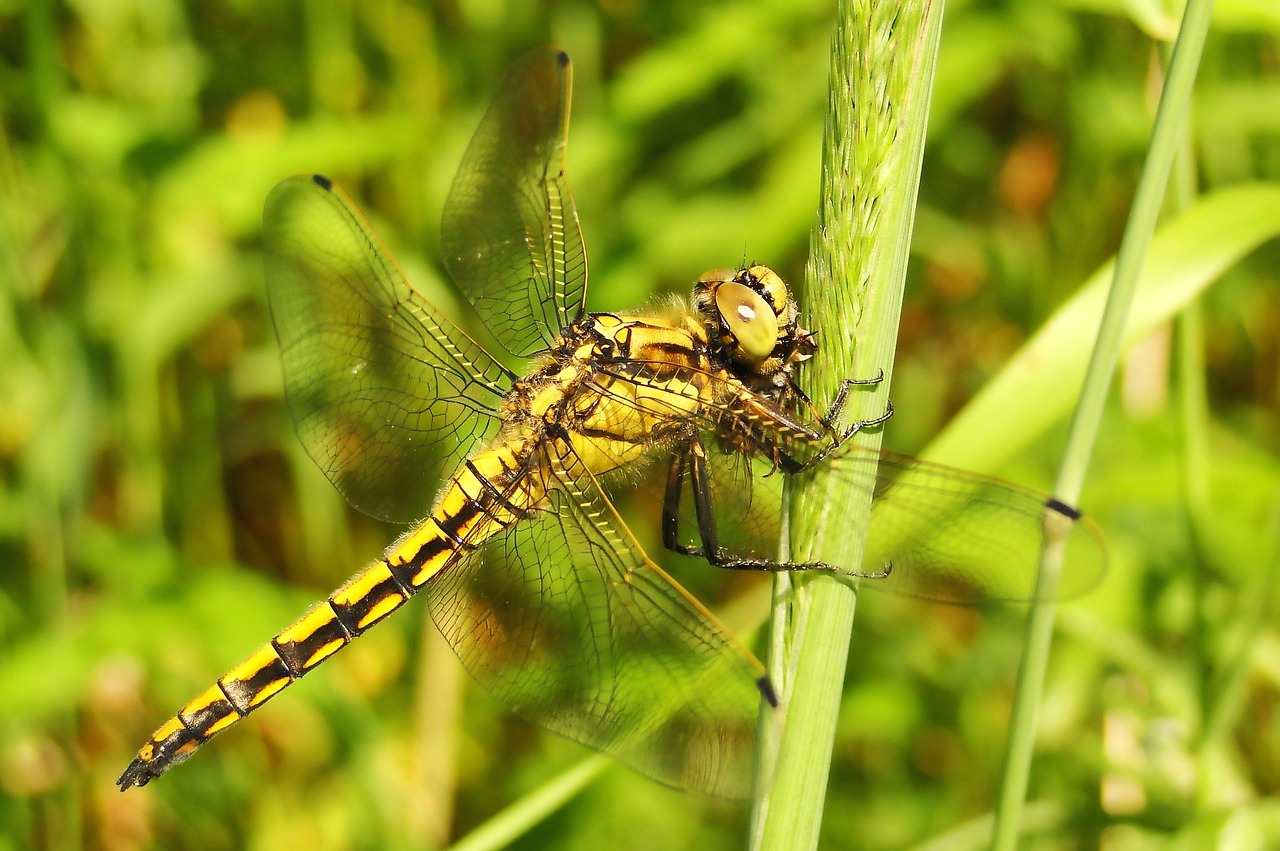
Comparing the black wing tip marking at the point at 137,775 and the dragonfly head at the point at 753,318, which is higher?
the dragonfly head at the point at 753,318

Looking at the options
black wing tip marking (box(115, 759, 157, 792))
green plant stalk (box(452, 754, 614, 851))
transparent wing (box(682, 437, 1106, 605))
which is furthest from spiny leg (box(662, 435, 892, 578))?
black wing tip marking (box(115, 759, 157, 792))

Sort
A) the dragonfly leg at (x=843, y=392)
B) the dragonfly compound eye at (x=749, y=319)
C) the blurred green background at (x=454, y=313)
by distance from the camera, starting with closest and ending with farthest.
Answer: the dragonfly leg at (x=843, y=392) → the dragonfly compound eye at (x=749, y=319) → the blurred green background at (x=454, y=313)

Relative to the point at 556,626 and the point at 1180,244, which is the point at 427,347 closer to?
the point at 556,626

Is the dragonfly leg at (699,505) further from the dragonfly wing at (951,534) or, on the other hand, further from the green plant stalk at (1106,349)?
the green plant stalk at (1106,349)

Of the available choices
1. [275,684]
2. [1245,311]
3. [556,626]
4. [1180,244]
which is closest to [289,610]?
[275,684]

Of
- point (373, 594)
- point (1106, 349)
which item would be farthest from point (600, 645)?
point (1106, 349)

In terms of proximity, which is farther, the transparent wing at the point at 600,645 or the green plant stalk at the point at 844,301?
the transparent wing at the point at 600,645

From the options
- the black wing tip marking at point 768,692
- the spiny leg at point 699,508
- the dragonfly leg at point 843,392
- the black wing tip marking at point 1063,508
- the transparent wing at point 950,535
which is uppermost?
the spiny leg at point 699,508

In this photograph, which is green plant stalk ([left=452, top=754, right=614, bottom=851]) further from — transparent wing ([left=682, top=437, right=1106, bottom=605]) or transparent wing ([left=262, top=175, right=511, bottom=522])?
transparent wing ([left=262, top=175, right=511, bottom=522])

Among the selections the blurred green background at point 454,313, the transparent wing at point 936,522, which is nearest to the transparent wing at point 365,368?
the blurred green background at point 454,313
